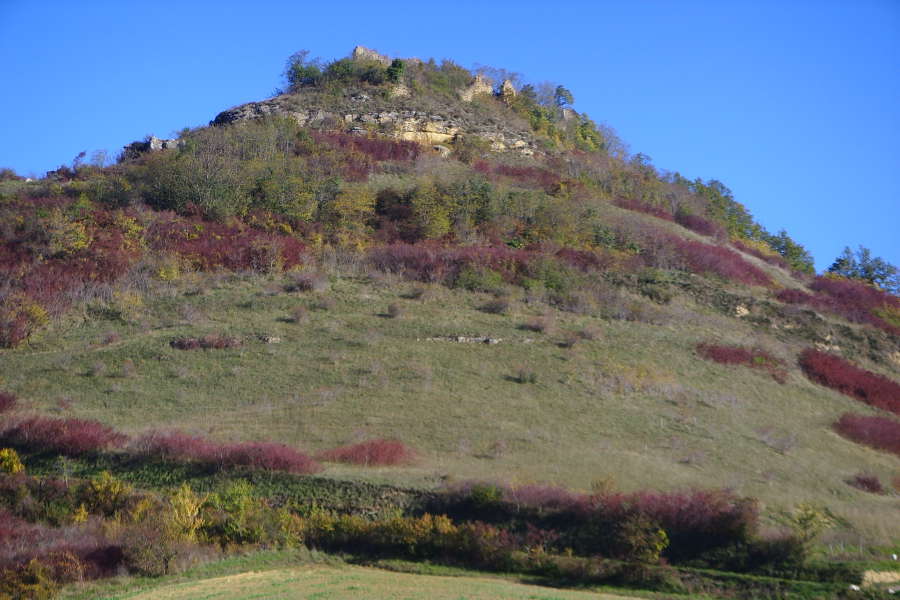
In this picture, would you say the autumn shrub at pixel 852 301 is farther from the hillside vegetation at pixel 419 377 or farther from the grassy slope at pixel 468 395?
the grassy slope at pixel 468 395

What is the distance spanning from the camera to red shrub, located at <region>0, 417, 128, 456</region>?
21.7m

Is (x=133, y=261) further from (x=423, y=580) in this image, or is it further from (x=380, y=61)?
(x=380, y=61)

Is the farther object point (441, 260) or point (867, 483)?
point (441, 260)

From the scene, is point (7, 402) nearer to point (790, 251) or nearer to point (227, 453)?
point (227, 453)

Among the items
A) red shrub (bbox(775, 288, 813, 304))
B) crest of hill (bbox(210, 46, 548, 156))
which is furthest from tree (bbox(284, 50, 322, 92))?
red shrub (bbox(775, 288, 813, 304))

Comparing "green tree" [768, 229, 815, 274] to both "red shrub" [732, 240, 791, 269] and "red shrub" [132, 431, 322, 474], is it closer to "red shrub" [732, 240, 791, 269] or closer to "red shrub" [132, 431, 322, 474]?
"red shrub" [732, 240, 791, 269]

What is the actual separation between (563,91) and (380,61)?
20089mm

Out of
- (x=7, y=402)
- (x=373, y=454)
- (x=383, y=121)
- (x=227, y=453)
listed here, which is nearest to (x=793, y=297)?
(x=373, y=454)

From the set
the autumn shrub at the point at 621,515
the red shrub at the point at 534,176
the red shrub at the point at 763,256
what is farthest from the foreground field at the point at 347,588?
the red shrub at the point at 763,256

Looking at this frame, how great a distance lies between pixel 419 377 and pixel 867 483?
13991mm

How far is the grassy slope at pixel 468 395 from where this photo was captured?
21.8 m

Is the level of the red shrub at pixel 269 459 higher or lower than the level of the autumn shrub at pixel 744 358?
lower

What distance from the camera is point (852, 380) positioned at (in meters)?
32.6

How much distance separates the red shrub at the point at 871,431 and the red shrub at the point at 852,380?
2.86m
